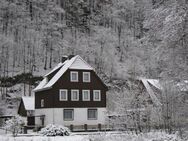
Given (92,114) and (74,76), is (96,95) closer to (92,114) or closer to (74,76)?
(92,114)

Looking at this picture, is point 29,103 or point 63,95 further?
point 29,103

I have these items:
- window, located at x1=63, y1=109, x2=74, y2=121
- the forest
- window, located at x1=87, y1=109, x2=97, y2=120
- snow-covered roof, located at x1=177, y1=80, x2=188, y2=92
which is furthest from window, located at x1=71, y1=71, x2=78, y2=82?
snow-covered roof, located at x1=177, y1=80, x2=188, y2=92

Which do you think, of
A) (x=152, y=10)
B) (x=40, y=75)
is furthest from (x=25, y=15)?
(x=152, y=10)

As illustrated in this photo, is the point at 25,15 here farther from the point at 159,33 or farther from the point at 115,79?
the point at 159,33

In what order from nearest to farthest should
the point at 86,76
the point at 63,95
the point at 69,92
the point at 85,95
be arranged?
the point at 63,95 → the point at 69,92 → the point at 85,95 → the point at 86,76

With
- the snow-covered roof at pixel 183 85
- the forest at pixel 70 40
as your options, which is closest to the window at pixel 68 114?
the forest at pixel 70 40

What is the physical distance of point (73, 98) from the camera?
4269cm

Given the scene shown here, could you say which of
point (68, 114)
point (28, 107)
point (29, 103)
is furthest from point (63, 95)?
point (29, 103)

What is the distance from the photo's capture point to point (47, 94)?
42.9 meters

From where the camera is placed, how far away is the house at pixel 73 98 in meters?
41.3

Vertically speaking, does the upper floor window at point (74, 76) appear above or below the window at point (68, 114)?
above

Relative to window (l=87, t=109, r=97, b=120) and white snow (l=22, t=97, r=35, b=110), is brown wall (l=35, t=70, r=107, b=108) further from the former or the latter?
white snow (l=22, t=97, r=35, b=110)

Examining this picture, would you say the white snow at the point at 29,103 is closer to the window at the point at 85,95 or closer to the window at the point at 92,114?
the window at the point at 85,95

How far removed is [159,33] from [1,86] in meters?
56.5
